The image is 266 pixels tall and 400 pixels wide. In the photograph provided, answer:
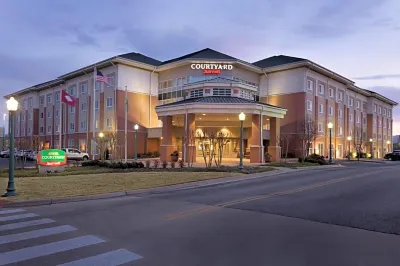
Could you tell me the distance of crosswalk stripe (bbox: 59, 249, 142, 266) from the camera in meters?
5.63

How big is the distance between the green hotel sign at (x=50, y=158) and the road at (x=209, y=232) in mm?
11029

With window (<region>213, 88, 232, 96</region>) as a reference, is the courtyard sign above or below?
above

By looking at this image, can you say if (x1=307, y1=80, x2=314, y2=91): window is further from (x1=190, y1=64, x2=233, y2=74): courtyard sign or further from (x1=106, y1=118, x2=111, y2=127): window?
(x1=106, y1=118, x2=111, y2=127): window

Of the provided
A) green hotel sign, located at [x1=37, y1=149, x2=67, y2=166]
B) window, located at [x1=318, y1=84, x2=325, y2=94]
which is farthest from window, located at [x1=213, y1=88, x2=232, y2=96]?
green hotel sign, located at [x1=37, y1=149, x2=67, y2=166]

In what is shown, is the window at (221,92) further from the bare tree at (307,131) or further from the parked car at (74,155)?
the parked car at (74,155)

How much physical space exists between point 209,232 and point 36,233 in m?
3.77

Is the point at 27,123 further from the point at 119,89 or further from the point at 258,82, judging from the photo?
the point at 258,82

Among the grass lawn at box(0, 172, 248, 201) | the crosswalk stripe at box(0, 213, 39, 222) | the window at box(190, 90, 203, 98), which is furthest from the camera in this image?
the window at box(190, 90, 203, 98)

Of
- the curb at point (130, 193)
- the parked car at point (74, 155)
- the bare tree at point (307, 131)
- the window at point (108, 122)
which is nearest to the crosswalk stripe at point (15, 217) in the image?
the curb at point (130, 193)

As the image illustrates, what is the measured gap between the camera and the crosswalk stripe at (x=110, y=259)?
18.5 feet

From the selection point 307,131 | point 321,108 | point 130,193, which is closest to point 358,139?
point 321,108

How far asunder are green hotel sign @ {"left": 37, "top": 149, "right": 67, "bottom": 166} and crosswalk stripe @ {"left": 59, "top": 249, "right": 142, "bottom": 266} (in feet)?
56.8

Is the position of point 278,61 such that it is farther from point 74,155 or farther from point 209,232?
point 209,232

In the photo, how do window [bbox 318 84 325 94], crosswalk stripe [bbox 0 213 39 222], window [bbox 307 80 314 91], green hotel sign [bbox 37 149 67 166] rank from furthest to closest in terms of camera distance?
window [bbox 318 84 325 94]
window [bbox 307 80 314 91]
green hotel sign [bbox 37 149 67 166]
crosswalk stripe [bbox 0 213 39 222]
